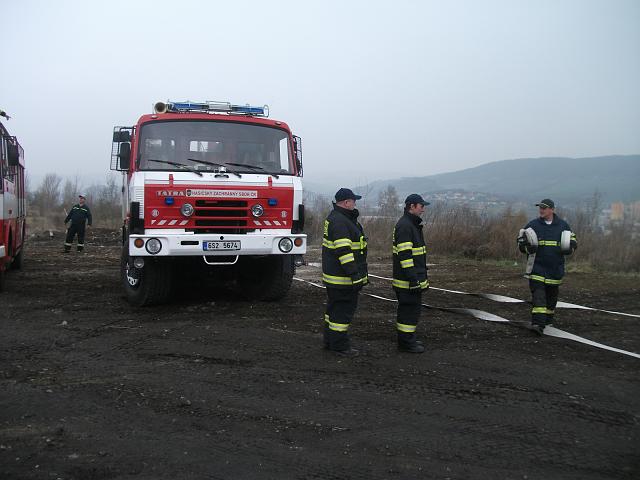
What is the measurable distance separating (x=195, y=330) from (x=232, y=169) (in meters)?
2.38

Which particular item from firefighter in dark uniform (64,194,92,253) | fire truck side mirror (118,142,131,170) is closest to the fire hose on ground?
fire truck side mirror (118,142,131,170)

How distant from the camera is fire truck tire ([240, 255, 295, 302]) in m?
8.98

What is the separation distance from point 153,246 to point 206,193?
989 mm

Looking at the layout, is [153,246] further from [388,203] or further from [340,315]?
[388,203]

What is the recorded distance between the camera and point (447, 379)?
546 cm

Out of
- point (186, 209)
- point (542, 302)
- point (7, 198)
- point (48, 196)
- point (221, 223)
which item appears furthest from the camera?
point (48, 196)

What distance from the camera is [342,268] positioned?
614 cm

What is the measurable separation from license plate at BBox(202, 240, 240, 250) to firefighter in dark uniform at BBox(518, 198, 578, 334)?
379cm

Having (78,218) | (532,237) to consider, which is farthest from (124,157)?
(78,218)

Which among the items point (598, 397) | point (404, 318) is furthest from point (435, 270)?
point (598, 397)

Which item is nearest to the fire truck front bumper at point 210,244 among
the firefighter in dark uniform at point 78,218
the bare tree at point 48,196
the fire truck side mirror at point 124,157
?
the fire truck side mirror at point 124,157

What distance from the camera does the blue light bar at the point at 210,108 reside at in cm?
888

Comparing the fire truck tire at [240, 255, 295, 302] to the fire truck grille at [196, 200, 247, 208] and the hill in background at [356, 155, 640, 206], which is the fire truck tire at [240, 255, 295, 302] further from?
the hill in background at [356, 155, 640, 206]

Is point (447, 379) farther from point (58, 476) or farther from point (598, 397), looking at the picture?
point (58, 476)
